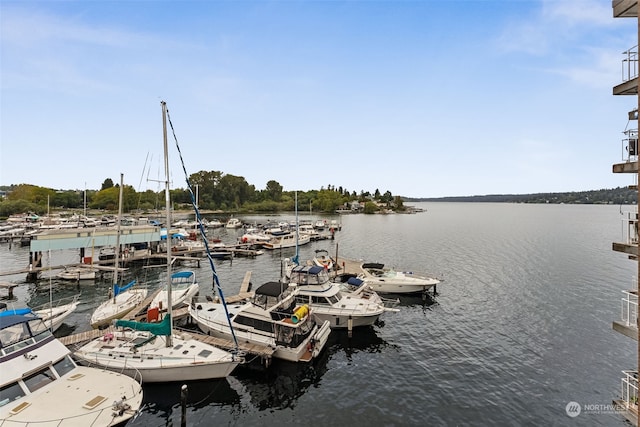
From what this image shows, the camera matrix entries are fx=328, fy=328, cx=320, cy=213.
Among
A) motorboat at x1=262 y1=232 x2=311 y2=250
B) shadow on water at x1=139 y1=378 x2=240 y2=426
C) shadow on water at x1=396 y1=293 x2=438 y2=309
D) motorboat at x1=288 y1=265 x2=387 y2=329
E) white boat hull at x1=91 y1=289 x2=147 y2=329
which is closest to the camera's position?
shadow on water at x1=139 y1=378 x2=240 y2=426

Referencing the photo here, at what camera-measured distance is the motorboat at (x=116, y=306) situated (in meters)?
25.0

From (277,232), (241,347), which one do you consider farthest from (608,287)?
(277,232)

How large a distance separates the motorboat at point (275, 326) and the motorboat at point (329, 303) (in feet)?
6.67

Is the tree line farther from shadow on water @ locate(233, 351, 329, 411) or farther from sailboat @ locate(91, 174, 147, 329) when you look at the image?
shadow on water @ locate(233, 351, 329, 411)

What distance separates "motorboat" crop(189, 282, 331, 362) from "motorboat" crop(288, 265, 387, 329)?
6.67 ft

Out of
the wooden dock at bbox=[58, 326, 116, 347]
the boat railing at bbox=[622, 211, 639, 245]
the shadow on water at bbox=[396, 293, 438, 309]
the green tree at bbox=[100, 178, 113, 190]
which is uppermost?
the green tree at bbox=[100, 178, 113, 190]

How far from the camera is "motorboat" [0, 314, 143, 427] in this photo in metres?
Answer: 12.6

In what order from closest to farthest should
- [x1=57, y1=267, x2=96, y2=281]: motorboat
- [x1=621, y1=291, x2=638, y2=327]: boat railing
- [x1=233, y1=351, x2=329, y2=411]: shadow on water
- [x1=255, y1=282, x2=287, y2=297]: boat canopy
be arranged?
[x1=621, y1=291, x2=638, y2=327]: boat railing → [x1=233, y1=351, x2=329, y2=411]: shadow on water → [x1=255, y1=282, x2=287, y2=297]: boat canopy → [x1=57, y1=267, x2=96, y2=281]: motorboat

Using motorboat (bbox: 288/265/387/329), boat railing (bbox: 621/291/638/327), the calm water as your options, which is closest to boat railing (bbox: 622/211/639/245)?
boat railing (bbox: 621/291/638/327)

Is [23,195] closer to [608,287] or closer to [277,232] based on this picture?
[277,232]

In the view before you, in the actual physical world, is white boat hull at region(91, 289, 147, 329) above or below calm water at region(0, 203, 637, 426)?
above

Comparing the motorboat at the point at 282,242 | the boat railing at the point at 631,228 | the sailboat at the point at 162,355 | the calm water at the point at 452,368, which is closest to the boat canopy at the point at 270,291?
the calm water at the point at 452,368

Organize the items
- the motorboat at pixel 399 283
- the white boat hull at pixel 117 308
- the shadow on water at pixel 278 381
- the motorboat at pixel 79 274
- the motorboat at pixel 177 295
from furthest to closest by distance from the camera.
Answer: the motorboat at pixel 79 274 < the motorboat at pixel 399 283 < the motorboat at pixel 177 295 < the white boat hull at pixel 117 308 < the shadow on water at pixel 278 381

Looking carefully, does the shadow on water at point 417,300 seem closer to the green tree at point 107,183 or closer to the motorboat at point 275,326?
the motorboat at point 275,326
